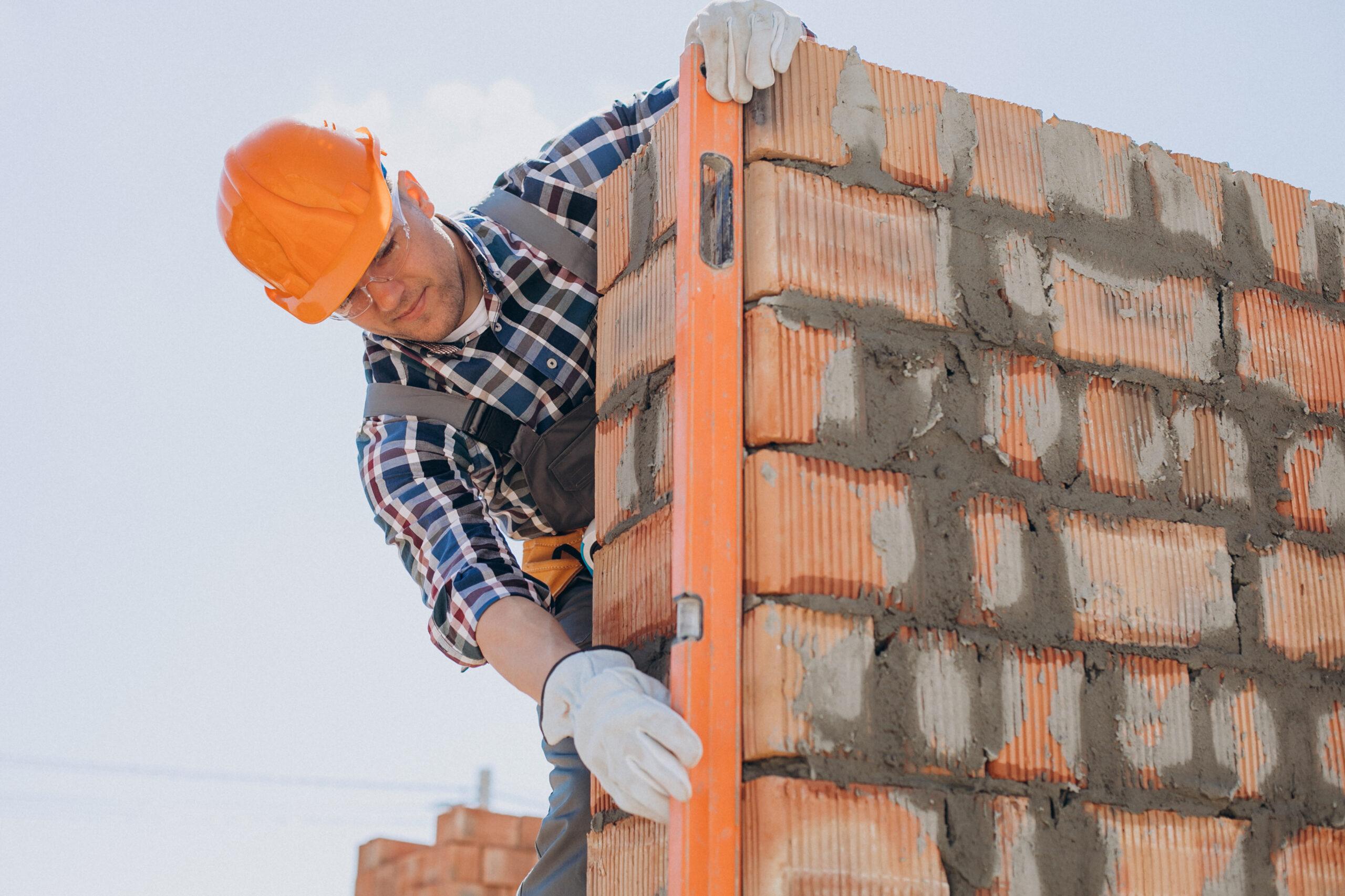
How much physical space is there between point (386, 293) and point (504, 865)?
501cm

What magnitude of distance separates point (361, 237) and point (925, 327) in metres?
1.21

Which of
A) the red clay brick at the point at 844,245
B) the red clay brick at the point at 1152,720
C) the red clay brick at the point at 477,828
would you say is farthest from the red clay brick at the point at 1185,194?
the red clay brick at the point at 477,828

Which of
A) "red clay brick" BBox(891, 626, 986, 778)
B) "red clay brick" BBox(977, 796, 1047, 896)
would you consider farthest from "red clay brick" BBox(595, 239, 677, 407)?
"red clay brick" BBox(977, 796, 1047, 896)

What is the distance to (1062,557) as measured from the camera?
88.3 inches

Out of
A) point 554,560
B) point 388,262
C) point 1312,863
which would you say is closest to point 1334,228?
point 1312,863

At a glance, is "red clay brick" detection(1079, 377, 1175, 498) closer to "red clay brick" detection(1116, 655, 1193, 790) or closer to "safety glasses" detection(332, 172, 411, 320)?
"red clay brick" detection(1116, 655, 1193, 790)

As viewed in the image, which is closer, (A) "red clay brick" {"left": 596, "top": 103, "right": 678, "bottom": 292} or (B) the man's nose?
(A) "red clay brick" {"left": 596, "top": 103, "right": 678, "bottom": 292}

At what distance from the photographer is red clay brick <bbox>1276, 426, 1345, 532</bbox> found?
250cm

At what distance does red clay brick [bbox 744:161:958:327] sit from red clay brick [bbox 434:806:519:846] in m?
5.53

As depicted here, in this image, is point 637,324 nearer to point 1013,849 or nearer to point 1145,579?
point 1145,579

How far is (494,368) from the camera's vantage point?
3.01m

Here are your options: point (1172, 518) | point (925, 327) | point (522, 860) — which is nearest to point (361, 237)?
point (925, 327)

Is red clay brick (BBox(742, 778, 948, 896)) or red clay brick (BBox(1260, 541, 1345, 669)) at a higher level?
red clay brick (BBox(1260, 541, 1345, 669))

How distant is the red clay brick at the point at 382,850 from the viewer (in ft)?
25.1
